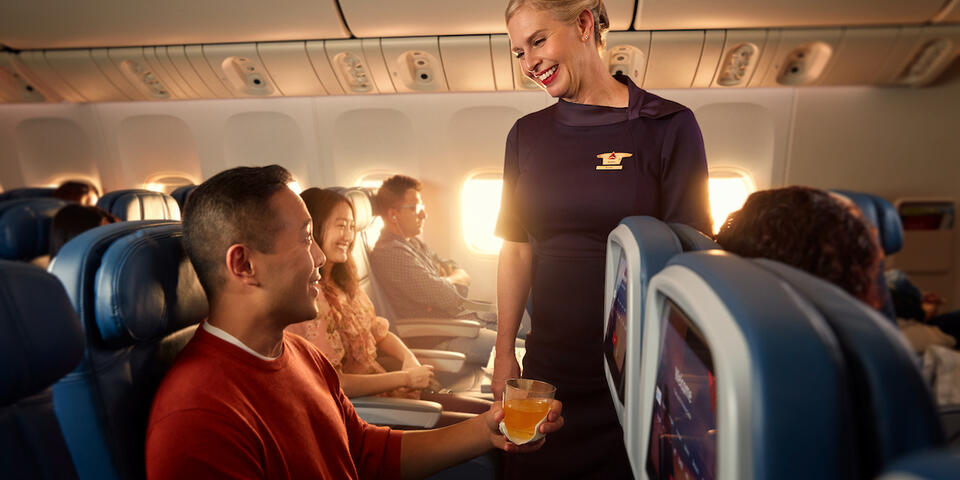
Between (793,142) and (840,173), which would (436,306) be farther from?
(840,173)

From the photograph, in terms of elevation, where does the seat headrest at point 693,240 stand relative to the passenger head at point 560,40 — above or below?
below

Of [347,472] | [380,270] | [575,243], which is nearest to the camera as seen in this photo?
[347,472]

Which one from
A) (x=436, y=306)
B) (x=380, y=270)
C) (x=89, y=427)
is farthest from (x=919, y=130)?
(x=89, y=427)

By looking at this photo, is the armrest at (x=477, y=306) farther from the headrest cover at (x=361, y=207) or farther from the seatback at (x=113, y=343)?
the seatback at (x=113, y=343)

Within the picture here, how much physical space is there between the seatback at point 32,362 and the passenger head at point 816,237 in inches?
40.2

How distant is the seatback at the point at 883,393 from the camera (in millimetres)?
297

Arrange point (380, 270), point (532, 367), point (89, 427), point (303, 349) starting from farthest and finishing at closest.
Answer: point (380, 270)
point (532, 367)
point (303, 349)
point (89, 427)

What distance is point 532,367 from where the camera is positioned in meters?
1.74

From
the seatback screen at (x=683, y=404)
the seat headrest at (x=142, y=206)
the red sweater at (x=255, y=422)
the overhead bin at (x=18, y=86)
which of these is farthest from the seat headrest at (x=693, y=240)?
the overhead bin at (x=18, y=86)

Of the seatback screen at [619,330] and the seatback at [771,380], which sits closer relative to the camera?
the seatback at [771,380]

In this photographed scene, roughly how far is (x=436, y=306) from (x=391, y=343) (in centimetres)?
86

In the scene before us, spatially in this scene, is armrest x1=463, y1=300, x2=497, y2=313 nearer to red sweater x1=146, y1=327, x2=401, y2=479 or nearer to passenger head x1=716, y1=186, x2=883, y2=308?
red sweater x1=146, y1=327, x2=401, y2=479

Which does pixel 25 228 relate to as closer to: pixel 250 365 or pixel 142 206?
pixel 142 206

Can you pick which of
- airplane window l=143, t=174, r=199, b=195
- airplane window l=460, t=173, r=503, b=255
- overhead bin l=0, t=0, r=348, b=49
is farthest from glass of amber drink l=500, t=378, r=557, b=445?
airplane window l=143, t=174, r=199, b=195
